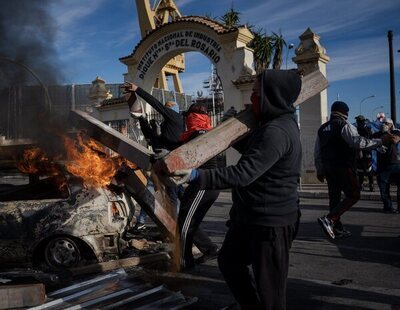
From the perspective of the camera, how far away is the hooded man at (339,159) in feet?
20.4

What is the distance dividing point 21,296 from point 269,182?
230cm

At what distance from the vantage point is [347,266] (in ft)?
17.6

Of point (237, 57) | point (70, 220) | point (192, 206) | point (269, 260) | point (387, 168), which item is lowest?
point (269, 260)

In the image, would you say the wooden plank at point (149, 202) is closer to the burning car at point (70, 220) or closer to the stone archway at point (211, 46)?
the burning car at point (70, 220)

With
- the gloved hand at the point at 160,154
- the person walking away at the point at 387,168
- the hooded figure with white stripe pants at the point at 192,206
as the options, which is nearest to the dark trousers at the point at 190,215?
the hooded figure with white stripe pants at the point at 192,206

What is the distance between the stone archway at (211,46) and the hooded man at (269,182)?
10795 millimetres

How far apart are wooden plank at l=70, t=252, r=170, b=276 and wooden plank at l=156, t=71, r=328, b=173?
2570 millimetres

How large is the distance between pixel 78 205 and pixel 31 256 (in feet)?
2.63

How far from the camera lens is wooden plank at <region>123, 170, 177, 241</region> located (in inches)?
201

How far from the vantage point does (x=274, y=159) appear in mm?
2795

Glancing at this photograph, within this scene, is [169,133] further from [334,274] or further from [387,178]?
[387,178]

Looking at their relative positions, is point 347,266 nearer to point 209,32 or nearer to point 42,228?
point 42,228

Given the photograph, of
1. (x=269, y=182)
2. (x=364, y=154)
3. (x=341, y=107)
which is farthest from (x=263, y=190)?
(x=364, y=154)

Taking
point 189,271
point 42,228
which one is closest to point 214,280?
point 189,271
